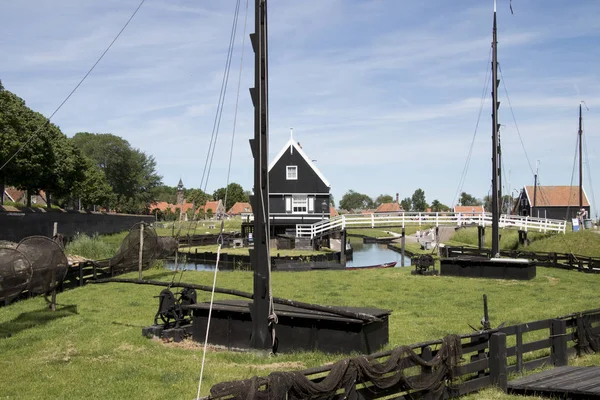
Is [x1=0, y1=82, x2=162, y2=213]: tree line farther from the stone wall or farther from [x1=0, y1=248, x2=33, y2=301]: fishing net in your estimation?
[x1=0, y1=248, x2=33, y2=301]: fishing net

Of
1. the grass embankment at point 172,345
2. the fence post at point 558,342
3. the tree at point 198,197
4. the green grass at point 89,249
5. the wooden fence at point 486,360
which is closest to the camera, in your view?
the wooden fence at point 486,360

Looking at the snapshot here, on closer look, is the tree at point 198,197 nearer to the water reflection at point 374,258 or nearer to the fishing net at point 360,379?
the fishing net at point 360,379

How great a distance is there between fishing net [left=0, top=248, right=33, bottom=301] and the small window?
48.7m

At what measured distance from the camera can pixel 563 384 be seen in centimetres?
941

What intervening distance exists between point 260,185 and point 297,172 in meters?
53.1

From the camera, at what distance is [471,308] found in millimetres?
19281

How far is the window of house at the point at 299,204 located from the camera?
2601 inches

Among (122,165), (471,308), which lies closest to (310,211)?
(471,308)

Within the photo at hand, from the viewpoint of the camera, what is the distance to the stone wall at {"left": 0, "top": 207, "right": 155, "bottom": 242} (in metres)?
51.1

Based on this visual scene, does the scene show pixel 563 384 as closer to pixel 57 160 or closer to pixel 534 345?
pixel 534 345

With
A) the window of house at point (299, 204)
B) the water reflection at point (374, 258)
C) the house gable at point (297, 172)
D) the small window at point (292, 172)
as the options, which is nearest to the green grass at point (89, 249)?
the water reflection at point (374, 258)

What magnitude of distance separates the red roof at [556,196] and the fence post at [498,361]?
296ft

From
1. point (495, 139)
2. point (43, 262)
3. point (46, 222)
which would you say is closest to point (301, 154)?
point (46, 222)

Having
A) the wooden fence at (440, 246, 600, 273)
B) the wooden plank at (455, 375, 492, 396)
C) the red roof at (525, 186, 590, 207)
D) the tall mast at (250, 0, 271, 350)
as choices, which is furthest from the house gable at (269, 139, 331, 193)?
the wooden plank at (455, 375, 492, 396)
